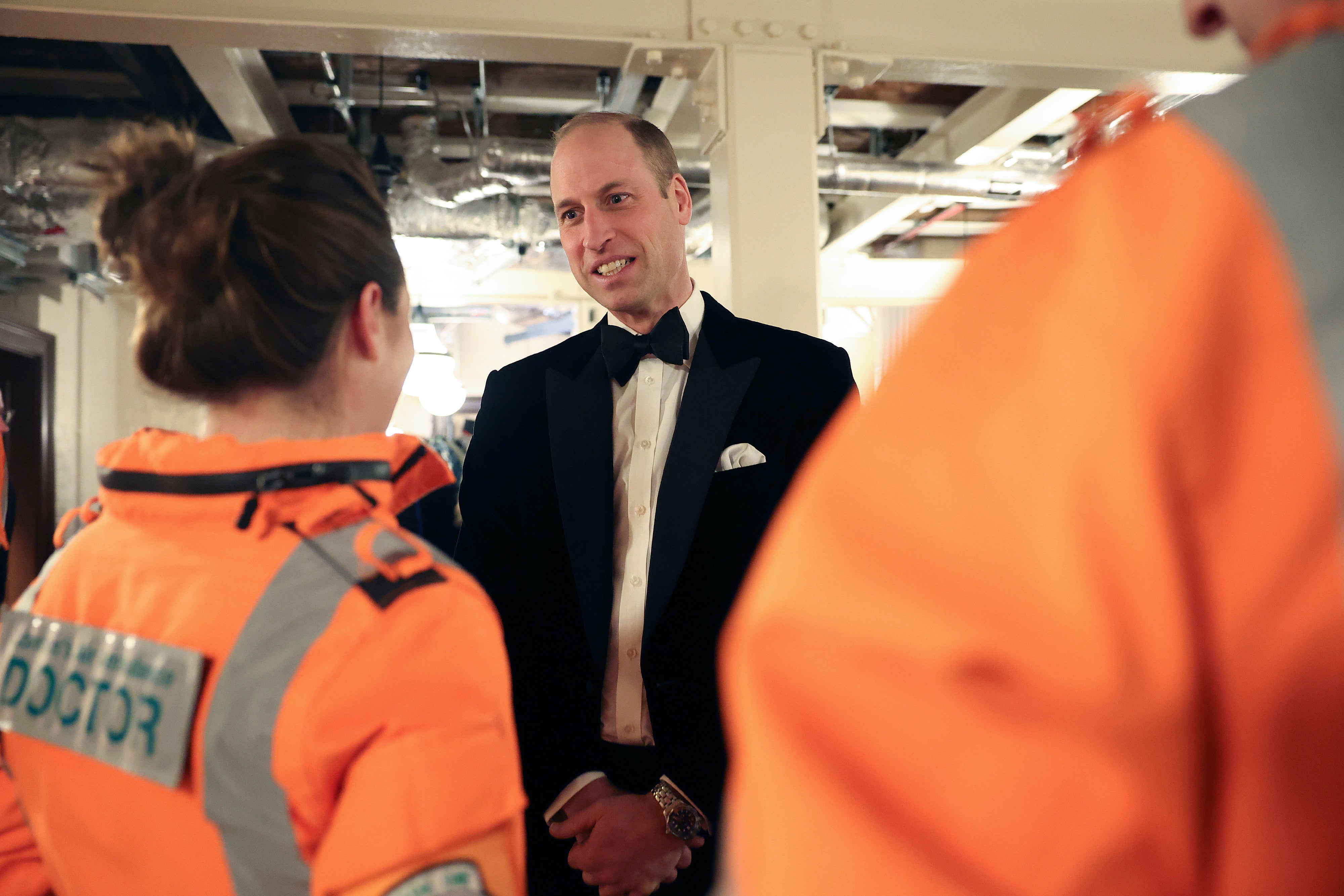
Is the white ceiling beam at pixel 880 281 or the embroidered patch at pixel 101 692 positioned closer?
the embroidered patch at pixel 101 692

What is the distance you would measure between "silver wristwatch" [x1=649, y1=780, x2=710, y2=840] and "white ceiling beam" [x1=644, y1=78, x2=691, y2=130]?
143 inches

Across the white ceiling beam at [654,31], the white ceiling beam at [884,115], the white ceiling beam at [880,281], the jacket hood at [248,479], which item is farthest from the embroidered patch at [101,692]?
the white ceiling beam at [880,281]

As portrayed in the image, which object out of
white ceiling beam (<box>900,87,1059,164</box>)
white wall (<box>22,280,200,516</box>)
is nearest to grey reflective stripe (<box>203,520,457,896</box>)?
white ceiling beam (<box>900,87,1059,164</box>)

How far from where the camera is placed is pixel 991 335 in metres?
0.37

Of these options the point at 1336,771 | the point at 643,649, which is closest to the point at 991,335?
the point at 1336,771

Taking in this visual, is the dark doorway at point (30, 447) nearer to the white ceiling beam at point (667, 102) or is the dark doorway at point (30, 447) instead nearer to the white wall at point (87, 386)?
the white wall at point (87, 386)

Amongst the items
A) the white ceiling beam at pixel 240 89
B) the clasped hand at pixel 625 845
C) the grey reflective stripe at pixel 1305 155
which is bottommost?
the clasped hand at pixel 625 845

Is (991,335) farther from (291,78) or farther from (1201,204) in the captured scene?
(291,78)

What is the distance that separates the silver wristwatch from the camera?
1553 millimetres

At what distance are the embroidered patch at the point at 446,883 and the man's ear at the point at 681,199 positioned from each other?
158 cm

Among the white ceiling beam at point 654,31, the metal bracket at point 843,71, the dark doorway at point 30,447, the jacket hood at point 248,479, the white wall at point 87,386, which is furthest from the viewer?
the white wall at point 87,386

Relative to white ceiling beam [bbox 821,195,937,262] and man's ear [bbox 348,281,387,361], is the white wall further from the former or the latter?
man's ear [bbox 348,281,387,361]

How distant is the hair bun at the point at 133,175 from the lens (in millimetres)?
944

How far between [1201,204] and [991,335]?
0.09m
